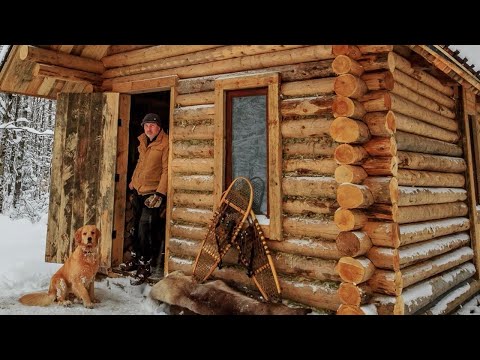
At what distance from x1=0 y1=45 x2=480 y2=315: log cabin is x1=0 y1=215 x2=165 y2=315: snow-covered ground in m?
0.54

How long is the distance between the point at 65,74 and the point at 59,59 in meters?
0.27

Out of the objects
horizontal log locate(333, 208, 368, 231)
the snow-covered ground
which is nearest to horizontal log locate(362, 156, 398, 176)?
horizontal log locate(333, 208, 368, 231)

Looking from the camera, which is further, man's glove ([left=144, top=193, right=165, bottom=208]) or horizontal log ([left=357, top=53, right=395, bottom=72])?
man's glove ([left=144, top=193, right=165, bottom=208])

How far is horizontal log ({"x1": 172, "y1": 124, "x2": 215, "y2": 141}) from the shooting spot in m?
5.44

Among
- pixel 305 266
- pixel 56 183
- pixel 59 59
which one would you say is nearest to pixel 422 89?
pixel 305 266

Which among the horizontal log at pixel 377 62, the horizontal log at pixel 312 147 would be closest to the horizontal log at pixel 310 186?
the horizontal log at pixel 312 147

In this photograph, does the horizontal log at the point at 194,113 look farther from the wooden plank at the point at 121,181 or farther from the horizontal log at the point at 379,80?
the horizontal log at the point at 379,80

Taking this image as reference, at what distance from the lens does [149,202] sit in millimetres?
5832

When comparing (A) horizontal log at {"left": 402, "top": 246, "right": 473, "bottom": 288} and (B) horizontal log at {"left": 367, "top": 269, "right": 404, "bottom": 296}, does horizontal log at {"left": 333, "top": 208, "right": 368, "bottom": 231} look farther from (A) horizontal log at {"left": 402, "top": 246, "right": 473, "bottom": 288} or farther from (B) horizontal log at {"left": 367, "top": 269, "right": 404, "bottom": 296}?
(A) horizontal log at {"left": 402, "top": 246, "right": 473, "bottom": 288}

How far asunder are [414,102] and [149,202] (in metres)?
4.57

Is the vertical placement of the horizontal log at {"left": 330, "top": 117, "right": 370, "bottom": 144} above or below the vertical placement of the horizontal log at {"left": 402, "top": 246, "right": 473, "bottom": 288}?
above

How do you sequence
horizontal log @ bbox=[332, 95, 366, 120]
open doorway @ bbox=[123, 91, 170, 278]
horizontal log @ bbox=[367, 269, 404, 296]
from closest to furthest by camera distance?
horizontal log @ bbox=[367, 269, 404, 296] < horizontal log @ bbox=[332, 95, 366, 120] < open doorway @ bbox=[123, 91, 170, 278]

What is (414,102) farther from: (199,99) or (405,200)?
(199,99)

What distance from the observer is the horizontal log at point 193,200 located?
5.38 meters
